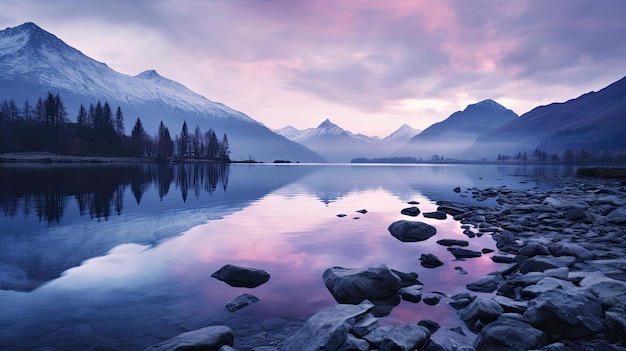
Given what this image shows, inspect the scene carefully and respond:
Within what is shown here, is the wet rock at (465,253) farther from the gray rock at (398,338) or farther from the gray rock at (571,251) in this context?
the gray rock at (398,338)

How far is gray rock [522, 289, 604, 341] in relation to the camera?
918cm

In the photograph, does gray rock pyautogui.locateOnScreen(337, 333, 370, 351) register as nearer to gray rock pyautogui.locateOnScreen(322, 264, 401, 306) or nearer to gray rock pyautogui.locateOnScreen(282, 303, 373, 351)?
gray rock pyautogui.locateOnScreen(282, 303, 373, 351)

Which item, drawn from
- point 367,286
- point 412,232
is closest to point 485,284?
point 367,286

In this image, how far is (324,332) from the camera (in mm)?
8703

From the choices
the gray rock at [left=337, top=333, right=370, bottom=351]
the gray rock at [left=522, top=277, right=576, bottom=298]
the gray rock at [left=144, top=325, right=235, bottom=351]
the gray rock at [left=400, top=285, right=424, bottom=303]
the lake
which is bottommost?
the lake

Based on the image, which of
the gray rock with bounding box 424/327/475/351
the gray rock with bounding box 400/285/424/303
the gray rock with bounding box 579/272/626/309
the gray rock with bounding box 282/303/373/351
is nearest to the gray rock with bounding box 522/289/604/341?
the gray rock with bounding box 579/272/626/309

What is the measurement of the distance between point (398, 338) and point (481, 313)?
380 cm

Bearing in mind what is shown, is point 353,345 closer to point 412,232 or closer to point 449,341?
point 449,341

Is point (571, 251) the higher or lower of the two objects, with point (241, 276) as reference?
higher

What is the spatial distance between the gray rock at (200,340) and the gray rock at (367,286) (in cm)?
506

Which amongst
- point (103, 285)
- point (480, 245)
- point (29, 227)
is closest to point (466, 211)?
point (480, 245)

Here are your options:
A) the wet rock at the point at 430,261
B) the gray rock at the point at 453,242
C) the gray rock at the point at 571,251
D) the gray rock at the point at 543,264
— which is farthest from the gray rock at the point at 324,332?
the gray rock at the point at 453,242

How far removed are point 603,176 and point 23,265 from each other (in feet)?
387

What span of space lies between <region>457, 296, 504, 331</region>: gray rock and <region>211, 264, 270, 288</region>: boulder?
8.49 metres
